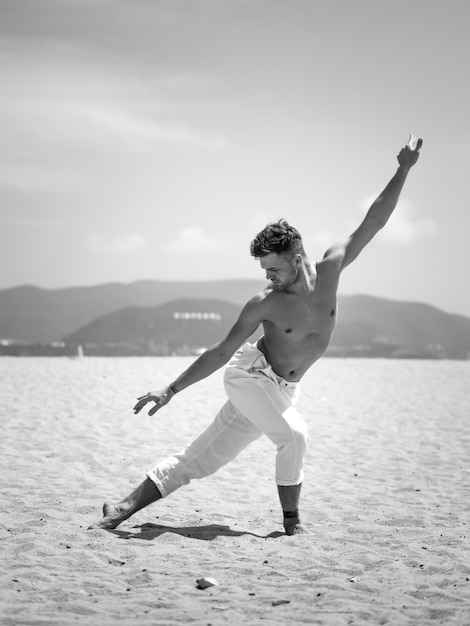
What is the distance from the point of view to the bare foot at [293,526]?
182 inches

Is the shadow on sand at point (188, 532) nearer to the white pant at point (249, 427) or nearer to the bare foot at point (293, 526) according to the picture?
the bare foot at point (293, 526)

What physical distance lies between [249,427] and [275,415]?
32 cm

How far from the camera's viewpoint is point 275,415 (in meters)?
4.38

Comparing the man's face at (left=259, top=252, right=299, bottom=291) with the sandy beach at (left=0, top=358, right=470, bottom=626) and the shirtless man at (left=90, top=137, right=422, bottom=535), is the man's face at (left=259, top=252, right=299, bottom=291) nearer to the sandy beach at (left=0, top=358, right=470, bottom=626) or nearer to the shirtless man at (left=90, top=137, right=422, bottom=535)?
the shirtless man at (left=90, top=137, right=422, bottom=535)

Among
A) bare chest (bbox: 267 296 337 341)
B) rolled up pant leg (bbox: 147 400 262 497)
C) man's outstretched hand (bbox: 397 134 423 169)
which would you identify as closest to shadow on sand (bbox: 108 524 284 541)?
rolled up pant leg (bbox: 147 400 262 497)

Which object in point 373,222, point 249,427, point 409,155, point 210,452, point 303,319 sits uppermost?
point 409,155

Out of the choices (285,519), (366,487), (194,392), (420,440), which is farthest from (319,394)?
(285,519)

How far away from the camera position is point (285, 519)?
4645 mm

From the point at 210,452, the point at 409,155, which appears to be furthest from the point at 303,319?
the point at 409,155

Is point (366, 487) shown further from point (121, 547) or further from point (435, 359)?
point (435, 359)

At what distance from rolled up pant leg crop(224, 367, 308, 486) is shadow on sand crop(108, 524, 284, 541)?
481 mm

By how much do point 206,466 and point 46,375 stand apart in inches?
446

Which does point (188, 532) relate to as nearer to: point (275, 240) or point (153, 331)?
point (275, 240)

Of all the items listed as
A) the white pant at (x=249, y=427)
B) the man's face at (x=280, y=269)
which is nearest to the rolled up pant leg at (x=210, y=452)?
the white pant at (x=249, y=427)
